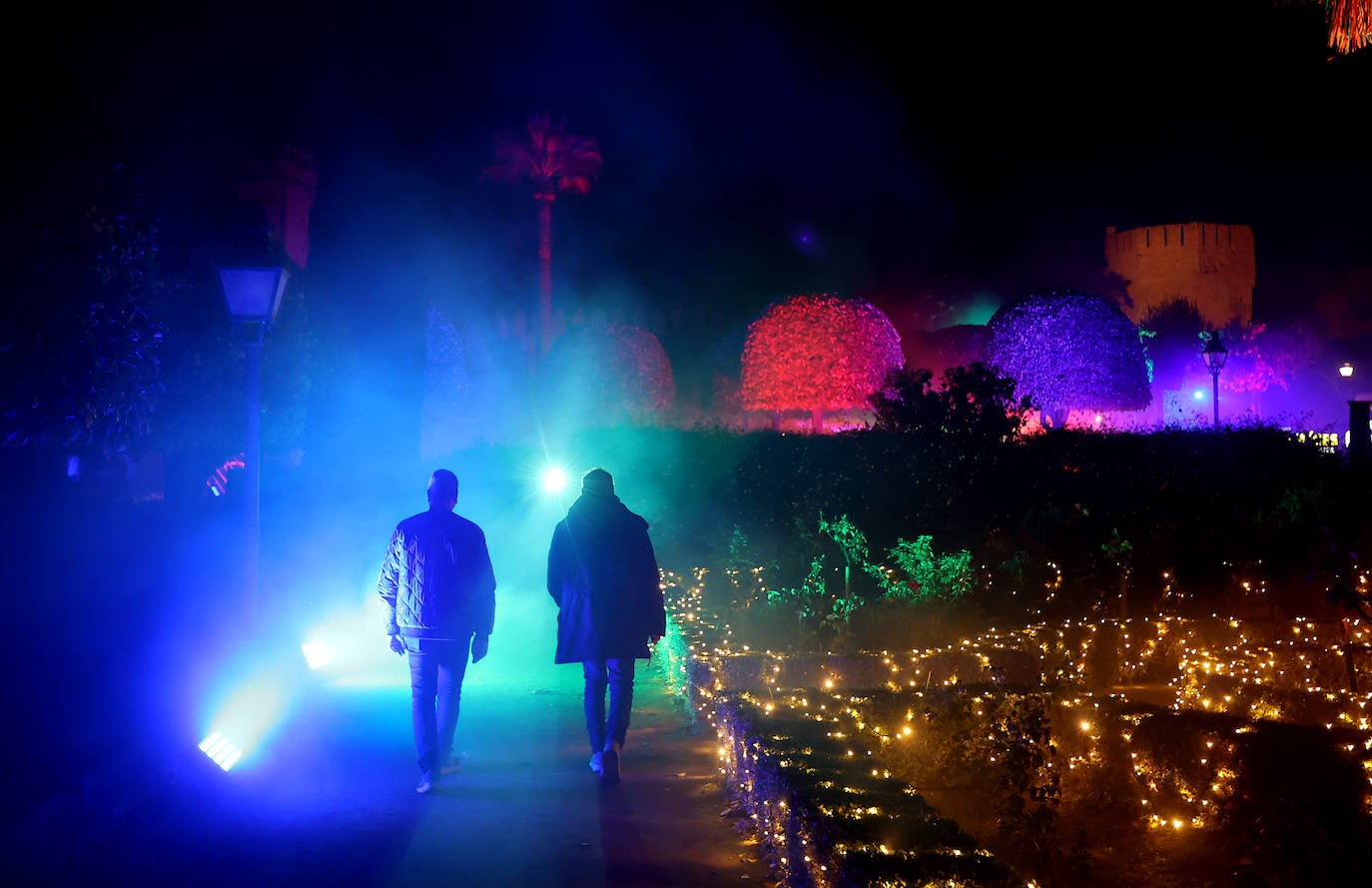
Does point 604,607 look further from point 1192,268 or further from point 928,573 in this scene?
point 1192,268

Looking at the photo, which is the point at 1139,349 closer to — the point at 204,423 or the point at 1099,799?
the point at 204,423

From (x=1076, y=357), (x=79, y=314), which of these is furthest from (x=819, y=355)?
(x=79, y=314)

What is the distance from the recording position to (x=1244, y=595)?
1066 centimetres

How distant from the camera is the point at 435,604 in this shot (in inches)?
249

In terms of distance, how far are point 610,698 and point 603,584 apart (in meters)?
0.69

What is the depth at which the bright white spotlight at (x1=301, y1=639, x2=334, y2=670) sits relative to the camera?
31.5 feet

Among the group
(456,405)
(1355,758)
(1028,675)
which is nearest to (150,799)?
(1028,675)

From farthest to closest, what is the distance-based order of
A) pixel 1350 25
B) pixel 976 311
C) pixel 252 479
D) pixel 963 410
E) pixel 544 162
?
pixel 976 311 < pixel 544 162 < pixel 963 410 < pixel 252 479 < pixel 1350 25

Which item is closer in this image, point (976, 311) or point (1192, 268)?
point (1192, 268)

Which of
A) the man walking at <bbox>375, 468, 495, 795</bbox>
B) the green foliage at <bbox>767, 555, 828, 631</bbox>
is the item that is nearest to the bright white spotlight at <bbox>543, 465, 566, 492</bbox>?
the green foliage at <bbox>767, 555, 828, 631</bbox>

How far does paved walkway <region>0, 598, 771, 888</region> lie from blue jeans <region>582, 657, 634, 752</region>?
28 centimetres

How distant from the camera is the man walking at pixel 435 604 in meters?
6.32

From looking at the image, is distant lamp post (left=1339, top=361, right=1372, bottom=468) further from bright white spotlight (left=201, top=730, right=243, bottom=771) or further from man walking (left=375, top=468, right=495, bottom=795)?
bright white spotlight (left=201, top=730, right=243, bottom=771)

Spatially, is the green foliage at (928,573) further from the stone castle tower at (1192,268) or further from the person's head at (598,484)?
the stone castle tower at (1192,268)
